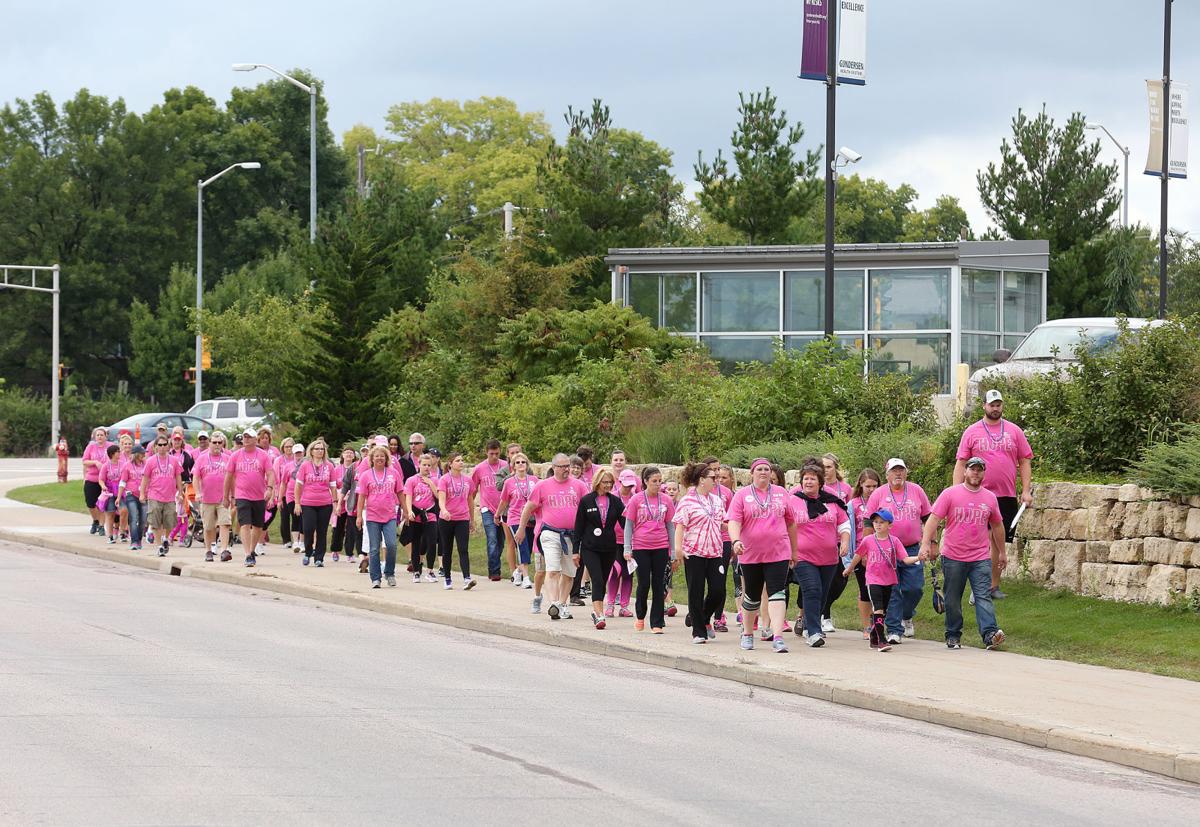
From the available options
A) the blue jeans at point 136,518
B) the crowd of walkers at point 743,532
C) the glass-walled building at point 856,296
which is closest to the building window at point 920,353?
the glass-walled building at point 856,296

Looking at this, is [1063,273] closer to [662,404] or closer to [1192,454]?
[662,404]

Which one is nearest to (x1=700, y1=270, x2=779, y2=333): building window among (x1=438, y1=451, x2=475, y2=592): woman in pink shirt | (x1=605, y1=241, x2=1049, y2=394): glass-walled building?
Answer: (x1=605, y1=241, x2=1049, y2=394): glass-walled building

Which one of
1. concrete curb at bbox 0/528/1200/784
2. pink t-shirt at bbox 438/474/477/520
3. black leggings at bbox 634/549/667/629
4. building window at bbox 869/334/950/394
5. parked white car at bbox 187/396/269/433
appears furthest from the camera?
parked white car at bbox 187/396/269/433

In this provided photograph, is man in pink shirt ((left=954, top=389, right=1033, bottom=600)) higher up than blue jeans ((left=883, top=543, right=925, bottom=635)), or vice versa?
man in pink shirt ((left=954, top=389, right=1033, bottom=600))

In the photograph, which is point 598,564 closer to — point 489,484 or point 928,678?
point 928,678

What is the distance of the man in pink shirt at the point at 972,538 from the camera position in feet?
46.5

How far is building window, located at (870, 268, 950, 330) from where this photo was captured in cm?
3416

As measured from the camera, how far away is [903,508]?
1477 cm

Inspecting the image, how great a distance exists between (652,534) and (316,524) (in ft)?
30.1

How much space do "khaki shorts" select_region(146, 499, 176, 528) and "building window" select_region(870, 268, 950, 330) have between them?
1603 cm

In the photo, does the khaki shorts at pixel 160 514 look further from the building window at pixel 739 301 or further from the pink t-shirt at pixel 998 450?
the pink t-shirt at pixel 998 450

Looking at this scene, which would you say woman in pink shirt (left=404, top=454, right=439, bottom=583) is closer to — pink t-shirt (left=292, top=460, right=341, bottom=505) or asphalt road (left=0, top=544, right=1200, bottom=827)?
pink t-shirt (left=292, top=460, right=341, bottom=505)

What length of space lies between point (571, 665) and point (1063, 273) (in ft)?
104

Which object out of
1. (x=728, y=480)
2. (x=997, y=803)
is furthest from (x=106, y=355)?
(x=997, y=803)
